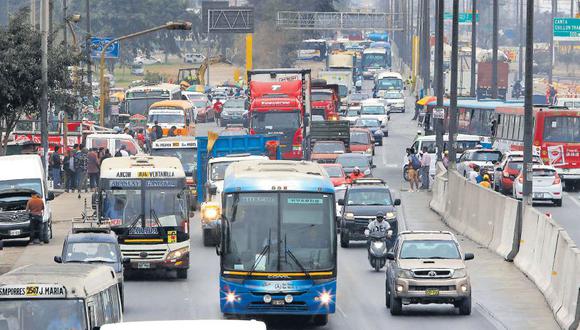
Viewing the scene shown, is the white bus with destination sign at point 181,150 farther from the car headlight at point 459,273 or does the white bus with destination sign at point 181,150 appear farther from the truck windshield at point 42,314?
the truck windshield at point 42,314

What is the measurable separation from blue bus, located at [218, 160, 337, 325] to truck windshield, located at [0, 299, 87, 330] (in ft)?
29.2

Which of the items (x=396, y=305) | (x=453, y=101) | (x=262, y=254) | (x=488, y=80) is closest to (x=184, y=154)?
(x=453, y=101)

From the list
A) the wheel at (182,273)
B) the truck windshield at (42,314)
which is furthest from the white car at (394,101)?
the truck windshield at (42,314)

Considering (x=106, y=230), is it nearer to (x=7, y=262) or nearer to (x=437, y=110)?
(x=7, y=262)

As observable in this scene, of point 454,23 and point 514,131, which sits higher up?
point 454,23

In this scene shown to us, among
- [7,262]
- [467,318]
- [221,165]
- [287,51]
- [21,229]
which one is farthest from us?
[287,51]

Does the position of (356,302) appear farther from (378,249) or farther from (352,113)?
(352,113)

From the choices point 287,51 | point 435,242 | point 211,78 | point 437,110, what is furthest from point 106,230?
point 211,78

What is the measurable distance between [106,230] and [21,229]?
11470mm

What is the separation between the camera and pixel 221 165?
4409 centimetres

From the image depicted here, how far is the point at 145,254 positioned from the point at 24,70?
1615 centimetres

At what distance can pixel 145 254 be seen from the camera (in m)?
33.2

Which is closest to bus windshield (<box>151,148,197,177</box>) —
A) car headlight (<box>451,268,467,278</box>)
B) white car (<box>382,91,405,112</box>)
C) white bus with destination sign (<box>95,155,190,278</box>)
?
white bus with destination sign (<box>95,155,190,278</box>)

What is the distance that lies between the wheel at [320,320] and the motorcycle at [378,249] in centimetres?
782
